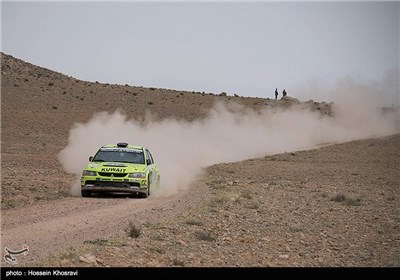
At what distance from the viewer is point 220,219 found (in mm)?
14469

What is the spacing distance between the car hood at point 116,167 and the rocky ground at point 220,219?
886 mm

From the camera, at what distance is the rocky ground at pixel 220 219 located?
10.2m

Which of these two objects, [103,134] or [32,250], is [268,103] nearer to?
[103,134]

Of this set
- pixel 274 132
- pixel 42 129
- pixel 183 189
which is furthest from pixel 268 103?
pixel 183 189

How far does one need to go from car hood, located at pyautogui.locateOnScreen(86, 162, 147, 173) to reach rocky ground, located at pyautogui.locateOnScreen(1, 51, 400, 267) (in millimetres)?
886

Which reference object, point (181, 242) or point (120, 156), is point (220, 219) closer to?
point (181, 242)

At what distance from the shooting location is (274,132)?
6062cm

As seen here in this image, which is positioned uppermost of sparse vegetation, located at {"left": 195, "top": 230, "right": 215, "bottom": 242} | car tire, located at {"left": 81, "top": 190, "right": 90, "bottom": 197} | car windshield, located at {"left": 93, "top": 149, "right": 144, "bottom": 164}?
car windshield, located at {"left": 93, "top": 149, "right": 144, "bottom": 164}

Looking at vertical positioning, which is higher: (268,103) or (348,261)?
(268,103)

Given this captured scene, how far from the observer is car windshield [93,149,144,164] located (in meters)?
A: 18.9

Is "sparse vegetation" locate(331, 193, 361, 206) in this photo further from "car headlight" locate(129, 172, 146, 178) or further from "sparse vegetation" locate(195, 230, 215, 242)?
"sparse vegetation" locate(195, 230, 215, 242)

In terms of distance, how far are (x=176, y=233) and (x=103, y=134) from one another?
22795mm

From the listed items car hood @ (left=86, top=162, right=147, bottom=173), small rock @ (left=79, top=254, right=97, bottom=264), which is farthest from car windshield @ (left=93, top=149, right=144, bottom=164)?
small rock @ (left=79, top=254, right=97, bottom=264)

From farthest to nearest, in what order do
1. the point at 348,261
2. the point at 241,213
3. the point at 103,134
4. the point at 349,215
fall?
the point at 103,134 < the point at 349,215 < the point at 241,213 < the point at 348,261
